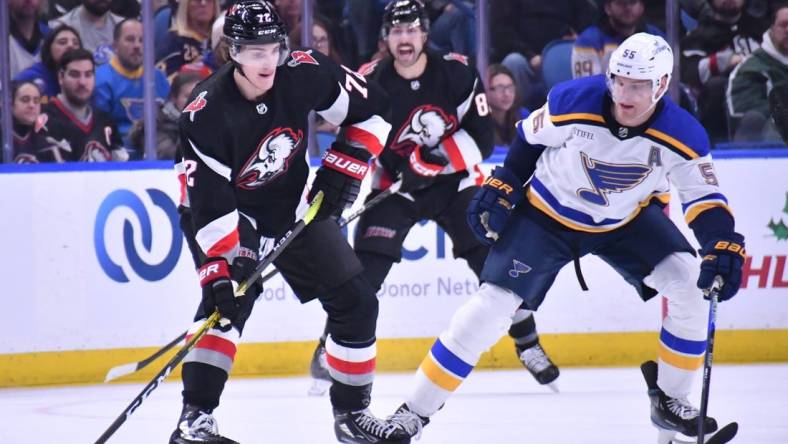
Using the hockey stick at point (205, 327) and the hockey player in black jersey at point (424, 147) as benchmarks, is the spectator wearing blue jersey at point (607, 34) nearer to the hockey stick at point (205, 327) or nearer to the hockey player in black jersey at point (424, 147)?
the hockey player in black jersey at point (424, 147)

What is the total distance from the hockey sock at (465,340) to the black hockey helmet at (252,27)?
86 centimetres

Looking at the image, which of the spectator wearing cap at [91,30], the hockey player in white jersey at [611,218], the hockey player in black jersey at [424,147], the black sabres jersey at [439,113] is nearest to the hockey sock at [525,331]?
the hockey player in black jersey at [424,147]

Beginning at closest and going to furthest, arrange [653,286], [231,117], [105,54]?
[231,117] < [653,286] < [105,54]

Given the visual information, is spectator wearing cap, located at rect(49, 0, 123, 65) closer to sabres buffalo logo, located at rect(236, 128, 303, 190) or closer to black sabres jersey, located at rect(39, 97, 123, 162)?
black sabres jersey, located at rect(39, 97, 123, 162)

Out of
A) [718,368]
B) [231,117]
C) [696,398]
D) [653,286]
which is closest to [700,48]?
[718,368]

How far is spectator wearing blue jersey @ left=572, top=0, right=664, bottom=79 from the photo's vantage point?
234 inches

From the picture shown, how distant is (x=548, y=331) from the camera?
5.63 m

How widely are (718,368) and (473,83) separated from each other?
1710 millimetres

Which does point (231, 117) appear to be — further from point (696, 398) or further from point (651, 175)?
point (696, 398)

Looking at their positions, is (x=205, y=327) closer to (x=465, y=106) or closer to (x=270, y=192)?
(x=270, y=192)

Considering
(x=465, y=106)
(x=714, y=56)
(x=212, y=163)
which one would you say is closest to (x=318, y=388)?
(x=465, y=106)

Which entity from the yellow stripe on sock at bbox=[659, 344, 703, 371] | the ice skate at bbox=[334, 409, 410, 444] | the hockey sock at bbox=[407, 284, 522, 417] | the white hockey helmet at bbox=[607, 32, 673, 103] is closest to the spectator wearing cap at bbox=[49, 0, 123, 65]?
the ice skate at bbox=[334, 409, 410, 444]

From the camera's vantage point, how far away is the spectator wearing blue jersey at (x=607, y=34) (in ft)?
19.5

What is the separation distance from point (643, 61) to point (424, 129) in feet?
5.42
